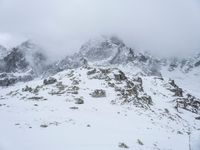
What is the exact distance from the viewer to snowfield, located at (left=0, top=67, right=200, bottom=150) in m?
28.6

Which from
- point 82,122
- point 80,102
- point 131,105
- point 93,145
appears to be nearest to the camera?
point 93,145

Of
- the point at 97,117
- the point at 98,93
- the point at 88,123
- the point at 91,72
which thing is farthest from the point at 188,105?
the point at 88,123

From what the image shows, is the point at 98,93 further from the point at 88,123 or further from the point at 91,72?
the point at 88,123

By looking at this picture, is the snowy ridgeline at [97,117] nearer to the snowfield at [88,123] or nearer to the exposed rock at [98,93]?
the snowfield at [88,123]

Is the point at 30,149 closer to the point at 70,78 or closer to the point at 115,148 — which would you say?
the point at 115,148

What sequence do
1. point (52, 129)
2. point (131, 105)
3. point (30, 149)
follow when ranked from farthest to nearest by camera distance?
1. point (131, 105)
2. point (52, 129)
3. point (30, 149)

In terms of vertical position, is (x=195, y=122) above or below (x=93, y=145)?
below

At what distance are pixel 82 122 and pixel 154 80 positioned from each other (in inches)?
2692

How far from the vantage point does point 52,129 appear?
106 feet

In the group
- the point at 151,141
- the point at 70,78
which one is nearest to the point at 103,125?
the point at 151,141

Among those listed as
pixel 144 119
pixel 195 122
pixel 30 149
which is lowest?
pixel 195 122

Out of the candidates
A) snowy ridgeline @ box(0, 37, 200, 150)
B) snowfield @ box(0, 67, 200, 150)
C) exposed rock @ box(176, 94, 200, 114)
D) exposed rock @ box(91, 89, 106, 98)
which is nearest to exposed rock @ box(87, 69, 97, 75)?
snowy ridgeline @ box(0, 37, 200, 150)

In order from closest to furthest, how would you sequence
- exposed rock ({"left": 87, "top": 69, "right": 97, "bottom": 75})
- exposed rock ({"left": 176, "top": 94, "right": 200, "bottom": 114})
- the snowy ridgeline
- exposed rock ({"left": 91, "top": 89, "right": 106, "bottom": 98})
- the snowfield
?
the snowfield, the snowy ridgeline, exposed rock ({"left": 91, "top": 89, "right": 106, "bottom": 98}), exposed rock ({"left": 176, "top": 94, "right": 200, "bottom": 114}), exposed rock ({"left": 87, "top": 69, "right": 97, "bottom": 75})

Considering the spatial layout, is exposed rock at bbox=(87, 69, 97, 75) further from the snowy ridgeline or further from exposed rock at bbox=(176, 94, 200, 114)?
exposed rock at bbox=(176, 94, 200, 114)
